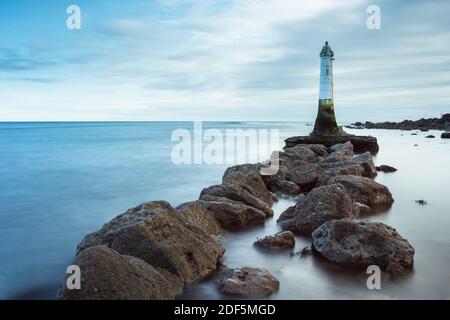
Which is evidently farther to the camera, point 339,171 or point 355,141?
point 355,141

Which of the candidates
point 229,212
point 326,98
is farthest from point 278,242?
point 326,98

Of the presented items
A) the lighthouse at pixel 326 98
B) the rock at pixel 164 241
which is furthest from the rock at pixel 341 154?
the rock at pixel 164 241

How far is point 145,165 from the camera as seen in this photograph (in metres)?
23.5

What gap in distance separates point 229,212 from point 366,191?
139 inches

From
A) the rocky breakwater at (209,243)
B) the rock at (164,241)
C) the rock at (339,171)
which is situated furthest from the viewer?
the rock at (339,171)

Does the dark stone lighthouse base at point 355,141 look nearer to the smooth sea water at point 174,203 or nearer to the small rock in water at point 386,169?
the smooth sea water at point 174,203

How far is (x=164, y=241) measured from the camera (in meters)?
5.54

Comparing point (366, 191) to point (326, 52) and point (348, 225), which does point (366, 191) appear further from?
point (326, 52)

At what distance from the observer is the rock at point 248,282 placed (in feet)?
16.8

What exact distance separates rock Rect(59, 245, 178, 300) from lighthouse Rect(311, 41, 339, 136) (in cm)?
2123

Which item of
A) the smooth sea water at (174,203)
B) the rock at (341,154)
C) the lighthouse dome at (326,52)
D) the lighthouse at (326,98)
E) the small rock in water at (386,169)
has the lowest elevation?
the smooth sea water at (174,203)

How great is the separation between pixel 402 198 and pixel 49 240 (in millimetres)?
8278

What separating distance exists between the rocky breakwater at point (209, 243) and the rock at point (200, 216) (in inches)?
0.7
